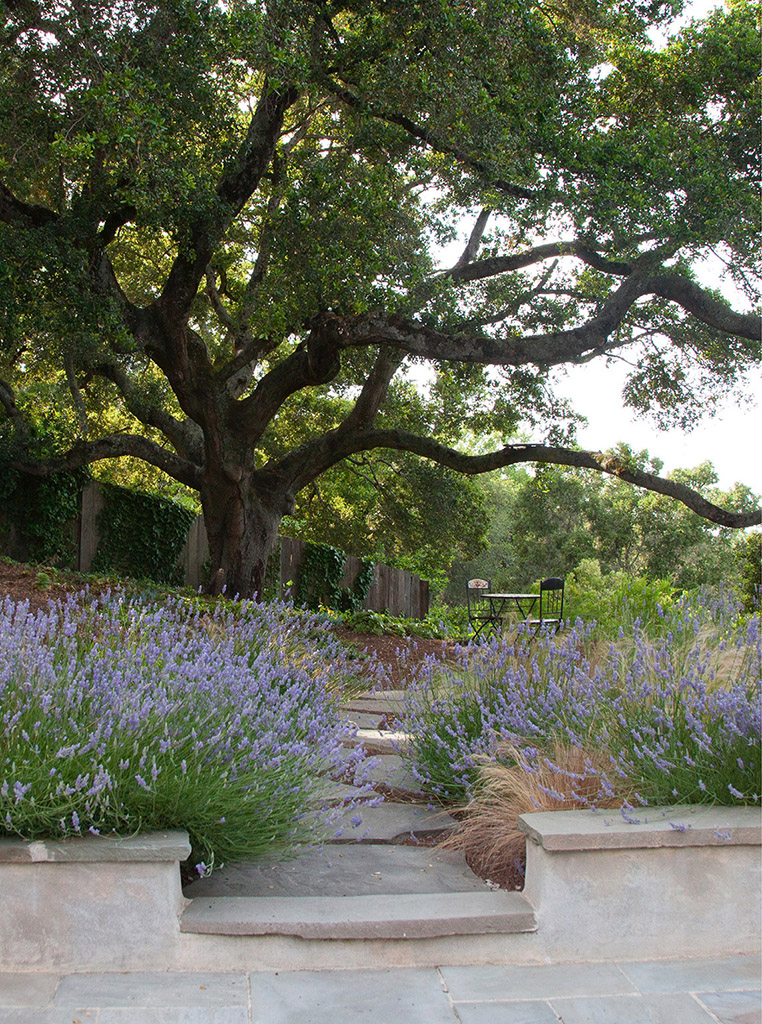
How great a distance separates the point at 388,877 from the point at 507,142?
21.7 feet

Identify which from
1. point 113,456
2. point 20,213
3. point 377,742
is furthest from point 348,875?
point 113,456

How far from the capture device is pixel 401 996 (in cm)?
221

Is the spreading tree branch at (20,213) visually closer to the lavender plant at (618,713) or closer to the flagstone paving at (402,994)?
the lavender plant at (618,713)

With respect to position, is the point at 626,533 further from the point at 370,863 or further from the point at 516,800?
the point at 370,863

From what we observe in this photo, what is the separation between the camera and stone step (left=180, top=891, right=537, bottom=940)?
233 cm

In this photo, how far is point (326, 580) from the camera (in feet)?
50.0

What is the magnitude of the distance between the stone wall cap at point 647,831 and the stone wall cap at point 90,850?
1066mm

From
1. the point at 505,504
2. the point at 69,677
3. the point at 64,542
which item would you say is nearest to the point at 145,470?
the point at 64,542

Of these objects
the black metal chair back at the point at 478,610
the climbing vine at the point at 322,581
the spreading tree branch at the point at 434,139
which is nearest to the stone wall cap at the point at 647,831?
the black metal chair back at the point at 478,610

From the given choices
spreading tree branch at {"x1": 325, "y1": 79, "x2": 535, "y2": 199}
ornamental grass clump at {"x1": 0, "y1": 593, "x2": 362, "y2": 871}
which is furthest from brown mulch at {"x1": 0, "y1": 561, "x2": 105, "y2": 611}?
spreading tree branch at {"x1": 325, "y1": 79, "x2": 535, "y2": 199}

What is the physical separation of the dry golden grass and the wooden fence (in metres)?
3.74

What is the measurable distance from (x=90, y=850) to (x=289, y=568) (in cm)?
1202

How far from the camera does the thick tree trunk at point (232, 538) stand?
10711 mm

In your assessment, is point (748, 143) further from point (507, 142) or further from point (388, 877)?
point (388, 877)
